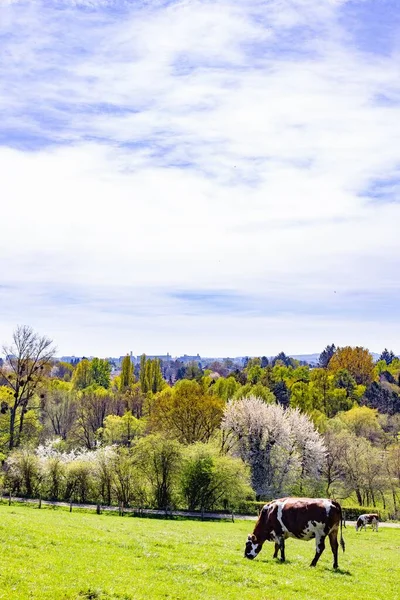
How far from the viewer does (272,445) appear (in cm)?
5712

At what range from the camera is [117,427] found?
3068 inches

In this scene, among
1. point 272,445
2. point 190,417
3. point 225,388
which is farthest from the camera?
point 225,388

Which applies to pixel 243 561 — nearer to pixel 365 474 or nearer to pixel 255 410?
pixel 255 410

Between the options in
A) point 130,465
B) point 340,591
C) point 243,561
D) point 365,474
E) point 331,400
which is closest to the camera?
point 340,591

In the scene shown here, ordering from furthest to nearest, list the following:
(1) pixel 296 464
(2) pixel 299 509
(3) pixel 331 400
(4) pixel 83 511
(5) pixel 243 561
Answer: (3) pixel 331 400 < (1) pixel 296 464 < (4) pixel 83 511 < (2) pixel 299 509 < (5) pixel 243 561


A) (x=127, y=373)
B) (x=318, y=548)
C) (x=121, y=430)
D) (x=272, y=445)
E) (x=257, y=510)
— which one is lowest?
(x=257, y=510)

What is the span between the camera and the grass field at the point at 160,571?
43.2 ft

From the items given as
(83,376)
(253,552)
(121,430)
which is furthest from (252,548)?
(83,376)

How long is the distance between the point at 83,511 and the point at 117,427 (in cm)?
3713

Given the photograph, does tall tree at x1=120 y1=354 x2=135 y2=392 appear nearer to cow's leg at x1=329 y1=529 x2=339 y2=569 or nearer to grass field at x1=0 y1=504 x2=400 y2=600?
grass field at x1=0 y1=504 x2=400 y2=600

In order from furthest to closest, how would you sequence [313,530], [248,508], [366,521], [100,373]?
1. [100,373]
2. [248,508]
3. [366,521]
4. [313,530]

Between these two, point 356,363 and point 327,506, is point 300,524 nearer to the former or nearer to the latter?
point 327,506

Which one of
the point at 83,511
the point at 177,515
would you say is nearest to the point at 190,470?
the point at 177,515

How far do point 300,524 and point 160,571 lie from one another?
581cm
